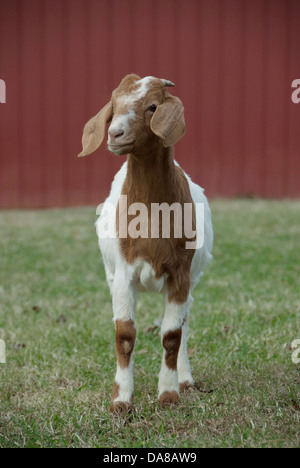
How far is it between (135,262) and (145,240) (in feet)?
0.37

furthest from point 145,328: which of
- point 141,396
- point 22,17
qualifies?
point 22,17

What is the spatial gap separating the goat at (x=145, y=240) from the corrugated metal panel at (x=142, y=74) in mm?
7516

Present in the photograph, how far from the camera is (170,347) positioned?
3023mm

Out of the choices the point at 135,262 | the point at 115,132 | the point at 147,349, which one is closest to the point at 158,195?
the point at 135,262

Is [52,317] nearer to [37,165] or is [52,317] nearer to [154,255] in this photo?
[154,255]

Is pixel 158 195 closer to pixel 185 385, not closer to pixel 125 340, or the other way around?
pixel 125 340

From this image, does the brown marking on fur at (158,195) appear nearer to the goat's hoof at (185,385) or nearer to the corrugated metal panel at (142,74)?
the goat's hoof at (185,385)

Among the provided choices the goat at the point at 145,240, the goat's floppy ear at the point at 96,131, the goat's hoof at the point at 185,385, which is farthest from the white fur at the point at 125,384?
the goat's floppy ear at the point at 96,131

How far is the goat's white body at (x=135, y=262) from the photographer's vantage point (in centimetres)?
293

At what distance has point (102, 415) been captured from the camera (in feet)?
9.62

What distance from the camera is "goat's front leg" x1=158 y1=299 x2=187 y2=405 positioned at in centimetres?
300

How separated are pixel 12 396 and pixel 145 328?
1408 millimetres

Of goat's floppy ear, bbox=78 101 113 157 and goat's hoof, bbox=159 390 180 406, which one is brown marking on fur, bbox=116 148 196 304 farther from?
goat's hoof, bbox=159 390 180 406

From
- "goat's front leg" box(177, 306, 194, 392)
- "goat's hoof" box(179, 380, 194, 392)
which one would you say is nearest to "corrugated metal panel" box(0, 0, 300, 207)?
"goat's front leg" box(177, 306, 194, 392)
